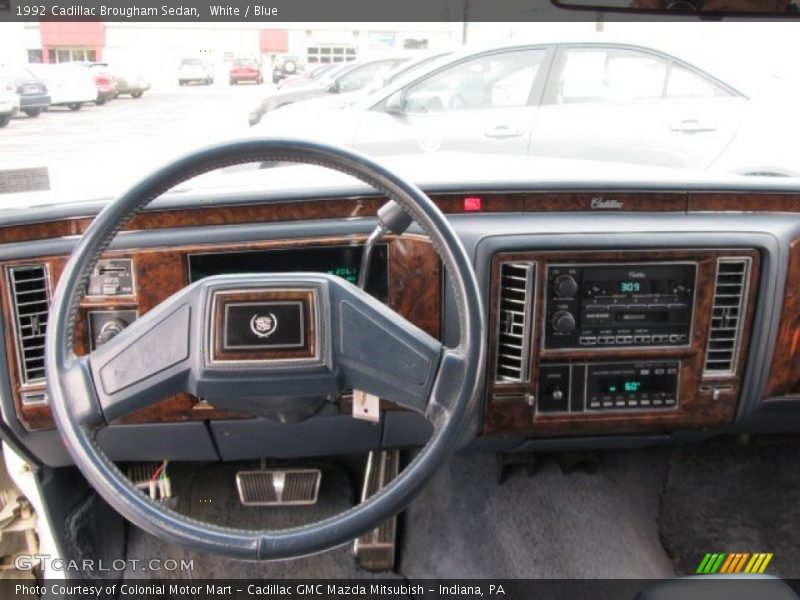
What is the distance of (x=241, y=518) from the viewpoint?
2.81m

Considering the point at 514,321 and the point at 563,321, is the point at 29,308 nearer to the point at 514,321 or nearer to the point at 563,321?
the point at 514,321

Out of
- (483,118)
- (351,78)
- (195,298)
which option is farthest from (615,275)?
(351,78)

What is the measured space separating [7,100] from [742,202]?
100.0 inches

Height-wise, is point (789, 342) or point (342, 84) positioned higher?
point (789, 342)

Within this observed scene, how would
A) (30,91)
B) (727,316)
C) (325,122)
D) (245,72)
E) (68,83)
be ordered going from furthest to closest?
1. (245,72)
2. (325,122)
3. (68,83)
4. (30,91)
5. (727,316)

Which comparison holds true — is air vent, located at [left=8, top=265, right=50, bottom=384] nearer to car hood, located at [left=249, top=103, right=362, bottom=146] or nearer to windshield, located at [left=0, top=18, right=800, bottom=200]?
windshield, located at [left=0, top=18, right=800, bottom=200]

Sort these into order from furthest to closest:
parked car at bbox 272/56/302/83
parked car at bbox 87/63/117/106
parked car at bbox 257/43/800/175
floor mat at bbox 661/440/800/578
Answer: parked car at bbox 272/56/302/83
parked car at bbox 257/43/800/175
parked car at bbox 87/63/117/106
floor mat at bbox 661/440/800/578

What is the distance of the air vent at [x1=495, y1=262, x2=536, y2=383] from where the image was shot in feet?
7.04

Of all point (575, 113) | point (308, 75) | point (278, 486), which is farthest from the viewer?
point (308, 75)

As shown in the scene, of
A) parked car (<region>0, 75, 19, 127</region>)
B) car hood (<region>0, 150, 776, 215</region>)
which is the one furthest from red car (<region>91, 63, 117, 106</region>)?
car hood (<region>0, 150, 776, 215</region>)

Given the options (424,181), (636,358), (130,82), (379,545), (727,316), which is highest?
(424,181)

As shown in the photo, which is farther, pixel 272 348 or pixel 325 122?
pixel 325 122

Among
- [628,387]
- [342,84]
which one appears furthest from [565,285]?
[342,84]

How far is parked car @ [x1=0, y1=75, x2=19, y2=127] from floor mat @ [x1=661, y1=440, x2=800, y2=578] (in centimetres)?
267
